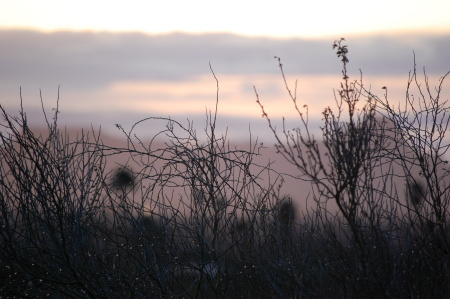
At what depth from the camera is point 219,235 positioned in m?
11.4

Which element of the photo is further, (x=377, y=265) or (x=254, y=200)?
(x=254, y=200)

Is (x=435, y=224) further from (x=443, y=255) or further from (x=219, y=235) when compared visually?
(x=219, y=235)

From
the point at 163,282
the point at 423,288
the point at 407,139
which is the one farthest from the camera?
the point at 163,282

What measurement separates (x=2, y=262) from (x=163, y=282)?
2685mm

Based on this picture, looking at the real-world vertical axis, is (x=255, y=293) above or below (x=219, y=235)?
below

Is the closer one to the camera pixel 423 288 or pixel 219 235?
pixel 423 288

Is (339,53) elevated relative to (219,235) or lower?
elevated

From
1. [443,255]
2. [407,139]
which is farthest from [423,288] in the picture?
[407,139]

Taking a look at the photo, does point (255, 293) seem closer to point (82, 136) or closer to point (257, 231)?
point (257, 231)

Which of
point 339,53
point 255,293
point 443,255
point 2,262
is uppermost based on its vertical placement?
point 339,53

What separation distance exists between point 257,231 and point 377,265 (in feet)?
14.7

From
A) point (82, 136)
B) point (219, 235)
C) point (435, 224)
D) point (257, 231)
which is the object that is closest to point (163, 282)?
point (219, 235)

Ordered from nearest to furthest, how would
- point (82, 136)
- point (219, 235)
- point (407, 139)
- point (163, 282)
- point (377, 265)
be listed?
point (377, 265)
point (407, 139)
point (163, 282)
point (219, 235)
point (82, 136)

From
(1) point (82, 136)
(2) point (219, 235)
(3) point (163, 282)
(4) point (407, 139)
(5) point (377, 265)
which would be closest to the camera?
(5) point (377, 265)
